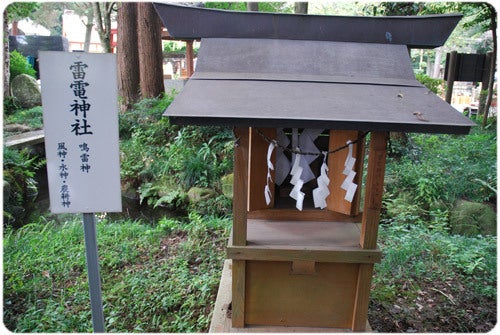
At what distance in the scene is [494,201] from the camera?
583cm

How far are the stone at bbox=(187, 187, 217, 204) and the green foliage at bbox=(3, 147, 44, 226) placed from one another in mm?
2683

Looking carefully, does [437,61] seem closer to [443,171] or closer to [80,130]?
[443,171]

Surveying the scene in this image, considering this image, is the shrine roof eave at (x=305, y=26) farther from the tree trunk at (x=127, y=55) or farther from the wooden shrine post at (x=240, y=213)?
the tree trunk at (x=127, y=55)

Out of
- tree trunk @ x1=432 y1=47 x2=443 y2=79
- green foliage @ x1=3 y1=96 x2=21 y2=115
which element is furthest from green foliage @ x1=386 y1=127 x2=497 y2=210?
tree trunk @ x1=432 y1=47 x2=443 y2=79

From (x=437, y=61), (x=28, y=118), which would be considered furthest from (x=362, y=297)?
(x=437, y=61)

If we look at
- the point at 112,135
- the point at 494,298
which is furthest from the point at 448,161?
the point at 112,135

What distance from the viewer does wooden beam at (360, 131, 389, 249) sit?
2404 millimetres

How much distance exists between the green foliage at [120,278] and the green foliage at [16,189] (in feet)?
2.20

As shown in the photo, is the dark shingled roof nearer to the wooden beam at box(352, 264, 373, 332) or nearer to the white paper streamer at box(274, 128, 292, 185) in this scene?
the white paper streamer at box(274, 128, 292, 185)

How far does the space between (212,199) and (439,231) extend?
3.53 m

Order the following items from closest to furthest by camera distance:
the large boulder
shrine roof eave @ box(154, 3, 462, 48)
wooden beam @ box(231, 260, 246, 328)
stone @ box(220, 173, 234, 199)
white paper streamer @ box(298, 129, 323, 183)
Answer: wooden beam @ box(231, 260, 246, 328)
shrine roof eave @ box(154, 3, 462, 48)
white paper streamer @ box(298, 129, 323, 183)
stone @ box(220, 173, 234, 199)
the large boulder

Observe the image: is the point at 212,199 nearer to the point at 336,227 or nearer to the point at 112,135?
the point at 336,227

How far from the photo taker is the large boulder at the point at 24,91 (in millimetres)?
13555

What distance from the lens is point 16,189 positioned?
6.22m
